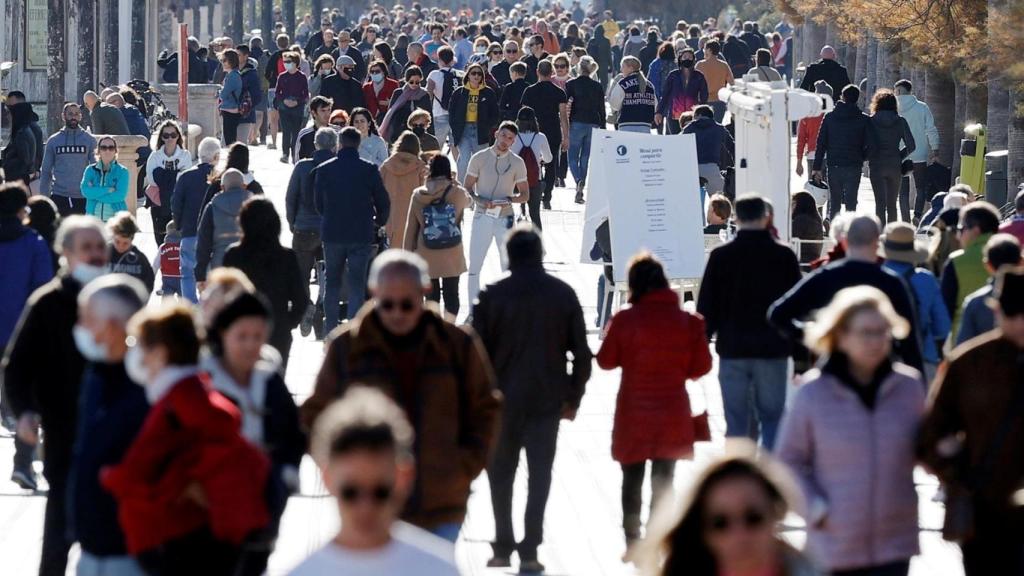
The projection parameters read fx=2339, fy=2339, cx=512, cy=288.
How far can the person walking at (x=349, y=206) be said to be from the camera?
15.0 metres

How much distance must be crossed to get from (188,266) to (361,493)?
36.7 ft

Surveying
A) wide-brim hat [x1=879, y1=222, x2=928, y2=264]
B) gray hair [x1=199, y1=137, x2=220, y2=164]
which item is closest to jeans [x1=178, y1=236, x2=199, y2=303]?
gray hair [x1=199, y1=137, x2=220, y2=164]

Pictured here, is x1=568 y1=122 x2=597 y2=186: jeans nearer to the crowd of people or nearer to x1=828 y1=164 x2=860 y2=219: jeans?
x1=828 y1=164 x2=860 y2=219: jeans

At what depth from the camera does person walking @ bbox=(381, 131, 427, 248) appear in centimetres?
1633

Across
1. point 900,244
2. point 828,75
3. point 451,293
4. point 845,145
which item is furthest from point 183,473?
point 828,75

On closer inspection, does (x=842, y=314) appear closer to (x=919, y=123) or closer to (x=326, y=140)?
(x=326, y=140)

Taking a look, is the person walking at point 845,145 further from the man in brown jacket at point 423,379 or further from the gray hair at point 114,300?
the gray hair at point 114,300

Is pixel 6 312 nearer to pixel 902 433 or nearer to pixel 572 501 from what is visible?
pixel 572 501

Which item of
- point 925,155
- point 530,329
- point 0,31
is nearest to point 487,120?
point 925,155

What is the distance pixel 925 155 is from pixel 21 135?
9.31 meters

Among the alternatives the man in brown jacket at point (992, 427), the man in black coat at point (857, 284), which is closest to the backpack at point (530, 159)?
the man in black coat at point (857, 284)

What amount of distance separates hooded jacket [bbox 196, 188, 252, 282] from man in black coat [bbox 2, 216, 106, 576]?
4932 mm

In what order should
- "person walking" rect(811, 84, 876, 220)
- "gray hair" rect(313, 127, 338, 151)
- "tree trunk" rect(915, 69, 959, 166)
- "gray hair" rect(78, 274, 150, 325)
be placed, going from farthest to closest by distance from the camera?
"tree trunk" rect(915, 69, 959, 166) → "person walking" rect(811, 84, 876, 220) → "gray hair" rect(313, 127, 338, 151) → "gray hair" rect(78, 274, 150, 325)

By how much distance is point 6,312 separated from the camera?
11.0 m
